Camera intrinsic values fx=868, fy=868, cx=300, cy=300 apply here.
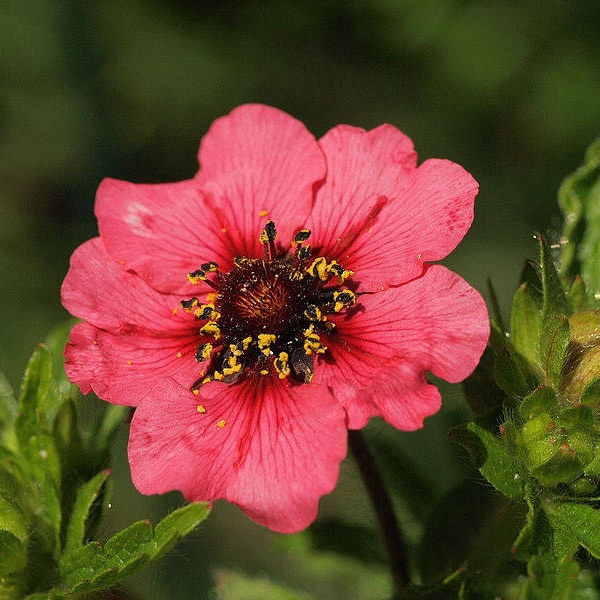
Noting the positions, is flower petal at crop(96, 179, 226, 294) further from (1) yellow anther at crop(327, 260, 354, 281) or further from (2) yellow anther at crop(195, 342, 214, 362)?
(1) yellow anther at crop(327, 260, 354, 281)

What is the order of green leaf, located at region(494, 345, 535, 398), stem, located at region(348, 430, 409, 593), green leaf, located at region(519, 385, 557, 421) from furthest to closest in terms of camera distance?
1. stem, located at region(348, 430, 409, 593)
2. green leaf, located at region(494, 345, 535, 398)
3. green leaf, located at region(519, 385, 557, 421)

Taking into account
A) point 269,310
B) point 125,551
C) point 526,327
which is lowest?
point 125,551

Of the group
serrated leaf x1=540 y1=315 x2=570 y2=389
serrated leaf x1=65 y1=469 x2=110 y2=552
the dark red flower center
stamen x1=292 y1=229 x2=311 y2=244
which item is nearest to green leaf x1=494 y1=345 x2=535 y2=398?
serrated leaf x1=540 y1=315 x2=570 y2=389

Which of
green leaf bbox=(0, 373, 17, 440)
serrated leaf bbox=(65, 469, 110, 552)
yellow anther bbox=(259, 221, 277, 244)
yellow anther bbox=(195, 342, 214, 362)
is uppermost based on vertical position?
yellow anther bbox=(259, 221, 277, 244)

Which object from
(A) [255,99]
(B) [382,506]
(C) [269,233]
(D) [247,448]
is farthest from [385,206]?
(A) [255,99]

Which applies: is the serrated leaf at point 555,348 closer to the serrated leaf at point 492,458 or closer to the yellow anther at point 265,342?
the serrated leaf at point 492,458

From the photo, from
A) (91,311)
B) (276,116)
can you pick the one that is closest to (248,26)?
(276,116)

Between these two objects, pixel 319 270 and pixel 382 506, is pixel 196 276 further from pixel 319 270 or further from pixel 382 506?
pixel 382 506
